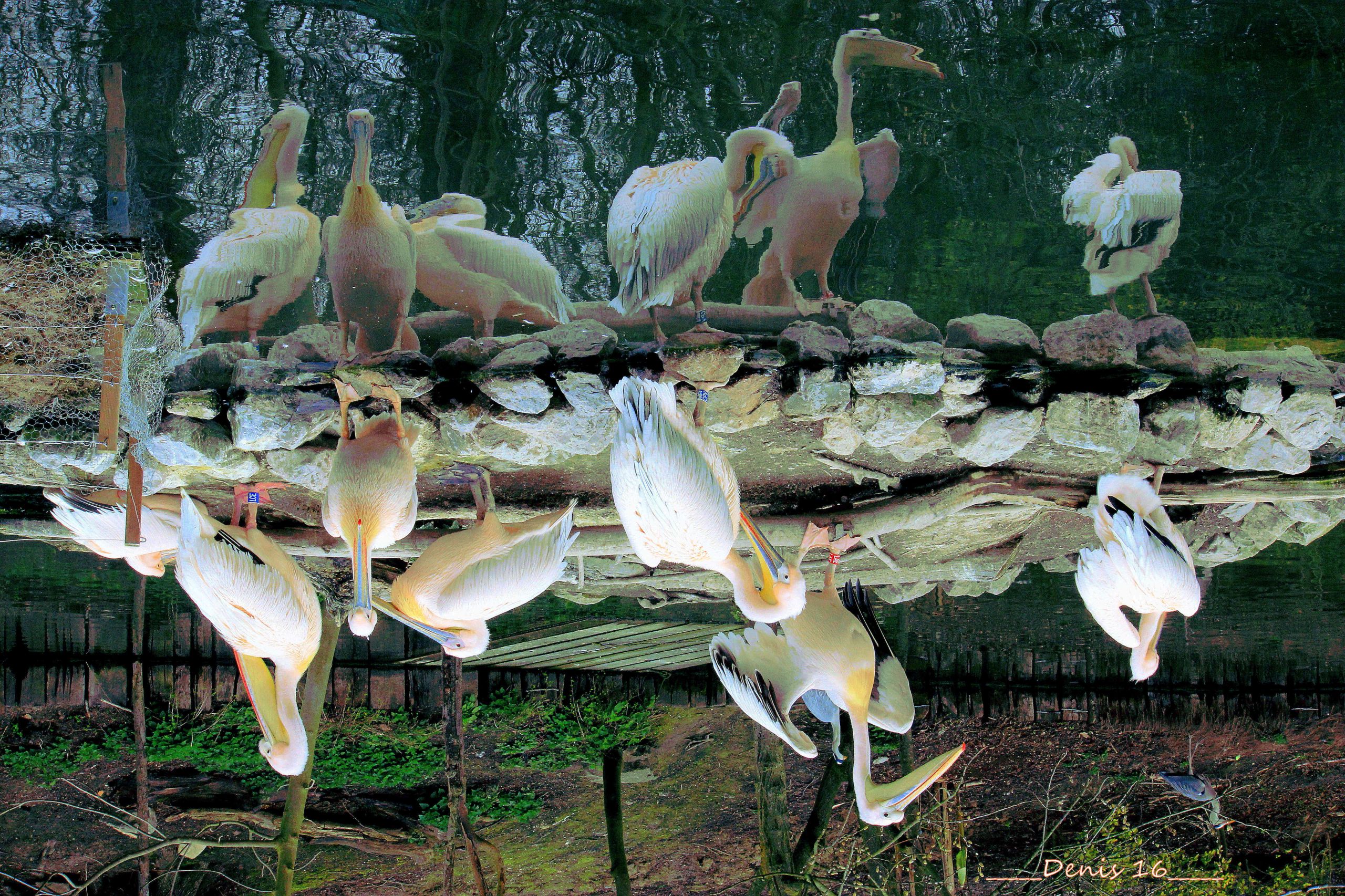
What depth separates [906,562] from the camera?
3.67 meters

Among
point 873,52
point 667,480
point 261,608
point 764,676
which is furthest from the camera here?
point 764,676

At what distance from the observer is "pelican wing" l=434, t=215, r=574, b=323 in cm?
220

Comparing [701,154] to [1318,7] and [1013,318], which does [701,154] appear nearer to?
[1013,318]

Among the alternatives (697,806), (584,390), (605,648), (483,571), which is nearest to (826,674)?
(483,571)

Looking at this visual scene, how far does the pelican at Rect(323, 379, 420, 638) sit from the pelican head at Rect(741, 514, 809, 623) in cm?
85

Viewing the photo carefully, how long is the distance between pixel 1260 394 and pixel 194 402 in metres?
2.45

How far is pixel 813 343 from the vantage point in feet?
7.23

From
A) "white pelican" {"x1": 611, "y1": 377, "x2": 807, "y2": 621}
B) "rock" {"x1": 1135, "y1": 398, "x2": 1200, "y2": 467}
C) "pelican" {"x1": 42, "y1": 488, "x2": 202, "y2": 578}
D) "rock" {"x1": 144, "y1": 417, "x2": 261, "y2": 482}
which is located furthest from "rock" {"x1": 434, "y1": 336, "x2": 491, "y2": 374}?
"rock" {"x1": 1135, "y1": 398, "x2": 1200, "y2": 467}

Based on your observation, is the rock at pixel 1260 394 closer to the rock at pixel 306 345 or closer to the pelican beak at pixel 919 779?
the pelican beak at pixel 919 779

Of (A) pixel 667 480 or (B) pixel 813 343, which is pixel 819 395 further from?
(A) pixel 667 480

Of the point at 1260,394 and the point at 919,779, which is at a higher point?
the point at 1260,394

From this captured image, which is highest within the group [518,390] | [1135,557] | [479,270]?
[479,270]

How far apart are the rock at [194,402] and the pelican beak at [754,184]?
127cm

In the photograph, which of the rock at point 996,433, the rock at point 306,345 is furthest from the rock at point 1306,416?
the rock at point 306,345
